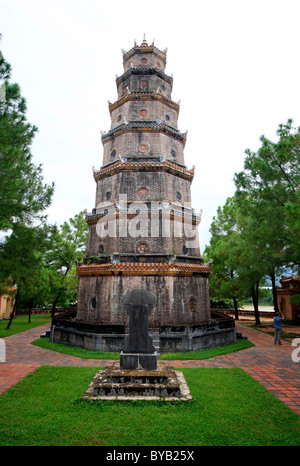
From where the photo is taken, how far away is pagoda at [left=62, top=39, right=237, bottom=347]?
1320 centimetres

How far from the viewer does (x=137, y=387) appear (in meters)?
6.93

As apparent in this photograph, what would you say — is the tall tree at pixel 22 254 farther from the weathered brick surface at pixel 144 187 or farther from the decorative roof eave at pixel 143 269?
the weathered brick surface at pixel 144 187

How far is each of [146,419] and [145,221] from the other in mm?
9991

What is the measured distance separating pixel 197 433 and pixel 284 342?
1270 centimetres

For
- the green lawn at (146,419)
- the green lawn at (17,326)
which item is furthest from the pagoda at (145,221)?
the green lawn at (17,326)

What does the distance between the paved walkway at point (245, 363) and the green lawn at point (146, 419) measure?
26.8 inches

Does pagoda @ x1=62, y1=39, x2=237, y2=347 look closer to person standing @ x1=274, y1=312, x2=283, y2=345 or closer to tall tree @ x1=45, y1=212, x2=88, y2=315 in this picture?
person standing @ x1=274, y1=312, x2=283, y2=345

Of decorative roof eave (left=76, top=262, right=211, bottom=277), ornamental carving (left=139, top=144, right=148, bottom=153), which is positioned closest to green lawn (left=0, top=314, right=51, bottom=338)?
decorative roof eave (left=76, top=262, right=211, bottom=277)

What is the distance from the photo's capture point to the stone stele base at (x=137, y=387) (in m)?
6.72

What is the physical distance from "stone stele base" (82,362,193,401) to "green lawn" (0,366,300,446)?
0.25 m

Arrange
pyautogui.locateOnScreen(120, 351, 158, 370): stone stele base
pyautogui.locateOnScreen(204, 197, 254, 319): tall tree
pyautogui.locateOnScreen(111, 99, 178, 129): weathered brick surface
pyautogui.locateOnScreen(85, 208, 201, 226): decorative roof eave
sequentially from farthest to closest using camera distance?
1. pyautogui.locateOnScreen(204, 197, 254, 319): tall tree
2. pyautogui.locateOnScreen(111, 99, 178, 129): weathered brick surface
3. pyautogui.locateOnScreen(85, 208, 201, 226): decorative roof eave
4. pyautogui.locateOnScreen(120, 351, 158, 370): stone stele base

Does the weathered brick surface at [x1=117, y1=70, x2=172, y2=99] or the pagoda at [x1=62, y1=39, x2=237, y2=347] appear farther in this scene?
the weathered brick surface at [x1=117, y1=70, x2=172, y2=99]
